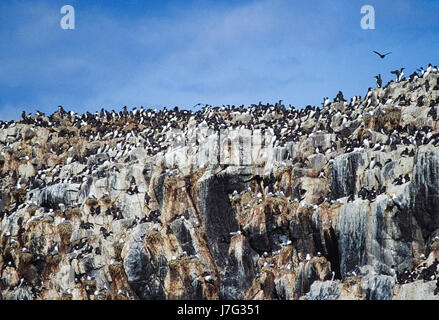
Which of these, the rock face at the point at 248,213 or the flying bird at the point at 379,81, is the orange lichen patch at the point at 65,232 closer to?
the rock face at the point at 248,213

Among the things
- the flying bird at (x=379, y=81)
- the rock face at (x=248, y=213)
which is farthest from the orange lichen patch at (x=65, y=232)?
the flying bird at (x=379, y=81)

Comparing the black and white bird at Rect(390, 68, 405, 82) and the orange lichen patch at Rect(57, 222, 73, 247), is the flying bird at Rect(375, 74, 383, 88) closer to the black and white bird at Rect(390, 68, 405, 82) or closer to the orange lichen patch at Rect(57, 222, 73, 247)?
the black and white bird at Rect(390, 68, 405, 82)

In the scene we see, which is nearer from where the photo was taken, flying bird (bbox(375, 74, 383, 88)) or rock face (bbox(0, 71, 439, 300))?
rock face (bbox(0, 71, 439, 300))

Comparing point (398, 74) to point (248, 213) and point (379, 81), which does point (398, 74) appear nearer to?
point (379, 81)

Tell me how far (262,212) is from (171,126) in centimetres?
1691

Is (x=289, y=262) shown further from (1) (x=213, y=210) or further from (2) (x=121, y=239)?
(2) (x=121, y=239)

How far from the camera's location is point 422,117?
158 feet

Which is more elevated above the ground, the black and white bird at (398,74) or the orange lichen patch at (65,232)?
the black and white bird at (398,74)

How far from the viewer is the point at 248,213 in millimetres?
47156

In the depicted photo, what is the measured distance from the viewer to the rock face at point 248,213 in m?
41.2

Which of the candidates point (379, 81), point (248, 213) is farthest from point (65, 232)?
point (379, 81)

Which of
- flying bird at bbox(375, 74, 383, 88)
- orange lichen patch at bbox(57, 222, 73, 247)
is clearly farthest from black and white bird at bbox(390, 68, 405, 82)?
orange lichen patch at bbox(57, 222, 73, 247)

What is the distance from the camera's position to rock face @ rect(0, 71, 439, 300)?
4116 centimetres
